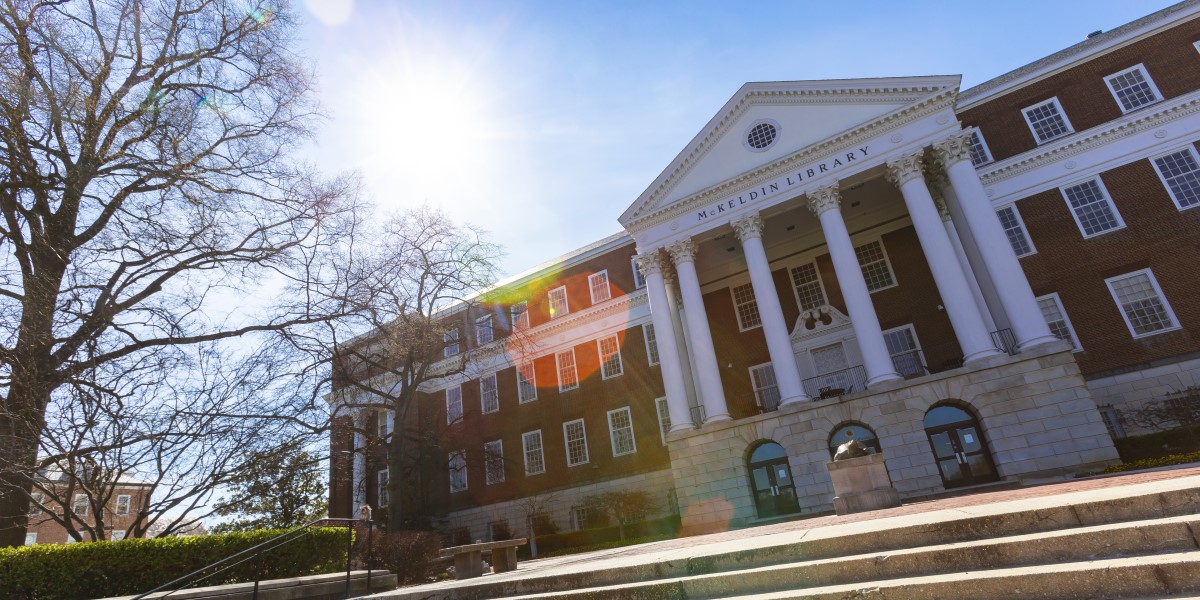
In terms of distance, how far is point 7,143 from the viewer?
9.69 m

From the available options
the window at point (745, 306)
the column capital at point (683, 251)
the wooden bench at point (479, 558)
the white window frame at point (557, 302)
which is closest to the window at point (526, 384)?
the white window frame at point (557, 302)

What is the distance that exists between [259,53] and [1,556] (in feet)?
36.6

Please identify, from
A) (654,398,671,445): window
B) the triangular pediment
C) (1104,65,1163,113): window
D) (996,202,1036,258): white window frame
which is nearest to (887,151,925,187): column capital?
the triangular pediment

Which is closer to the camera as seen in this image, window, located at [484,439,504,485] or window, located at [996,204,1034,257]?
window, located at [996,204,1034,257]

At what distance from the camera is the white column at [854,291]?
68.5 feet

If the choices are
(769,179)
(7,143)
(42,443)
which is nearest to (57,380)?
(42,443)

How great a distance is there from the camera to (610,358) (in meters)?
32.3

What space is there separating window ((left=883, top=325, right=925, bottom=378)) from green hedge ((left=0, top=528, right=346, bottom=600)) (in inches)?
919

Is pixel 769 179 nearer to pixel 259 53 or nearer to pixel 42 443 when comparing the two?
pixel 259 53

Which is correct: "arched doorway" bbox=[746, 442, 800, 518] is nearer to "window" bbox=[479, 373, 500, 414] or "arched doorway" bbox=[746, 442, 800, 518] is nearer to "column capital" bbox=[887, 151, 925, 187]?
"column capital" bbox=[887, 151, 925, 187]

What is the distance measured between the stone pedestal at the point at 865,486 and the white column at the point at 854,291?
7256 millimetres

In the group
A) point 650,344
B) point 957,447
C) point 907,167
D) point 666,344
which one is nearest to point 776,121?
point 907,167

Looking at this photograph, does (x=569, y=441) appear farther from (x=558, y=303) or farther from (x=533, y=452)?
(x=558, y=303)

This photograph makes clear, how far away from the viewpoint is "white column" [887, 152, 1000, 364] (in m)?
→ 19.7
